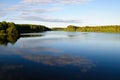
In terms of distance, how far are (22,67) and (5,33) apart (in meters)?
55.8

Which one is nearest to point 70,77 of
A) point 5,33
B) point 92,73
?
point 92,73

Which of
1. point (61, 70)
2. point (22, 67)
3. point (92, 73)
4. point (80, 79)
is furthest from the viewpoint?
point (22, 67)

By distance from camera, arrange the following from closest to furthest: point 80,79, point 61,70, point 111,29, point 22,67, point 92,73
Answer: point 80,79
point 92,73
point 61,70
point 22,67
point 111,29

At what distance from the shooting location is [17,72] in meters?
13.4

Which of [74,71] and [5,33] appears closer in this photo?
[74,71]

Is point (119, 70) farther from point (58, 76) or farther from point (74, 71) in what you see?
point (58, 76)

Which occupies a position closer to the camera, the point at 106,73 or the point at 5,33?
the point at 106,73

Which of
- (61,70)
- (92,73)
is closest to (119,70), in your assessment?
(92,73)

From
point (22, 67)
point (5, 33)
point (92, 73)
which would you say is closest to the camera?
point (92, 73)

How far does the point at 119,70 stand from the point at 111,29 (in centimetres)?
12097

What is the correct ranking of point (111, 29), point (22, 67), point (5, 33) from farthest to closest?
1. point (111, 29)
2. point (5, 33)
3. point (22, 67)

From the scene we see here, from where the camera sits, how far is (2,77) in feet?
39.5

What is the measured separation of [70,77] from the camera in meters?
12.2

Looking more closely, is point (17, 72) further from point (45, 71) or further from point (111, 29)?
point (111, 29)
